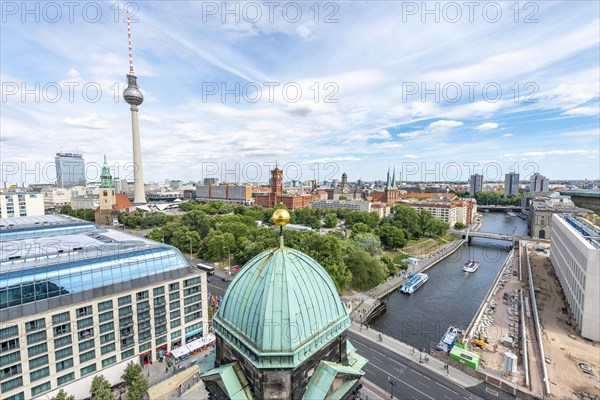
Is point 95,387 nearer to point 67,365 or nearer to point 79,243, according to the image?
point 67,365

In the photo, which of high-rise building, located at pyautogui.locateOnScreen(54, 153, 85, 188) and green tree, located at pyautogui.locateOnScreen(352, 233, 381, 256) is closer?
green tree, located at pyautogui.locateOnScreen(352, 233, 381, 256)

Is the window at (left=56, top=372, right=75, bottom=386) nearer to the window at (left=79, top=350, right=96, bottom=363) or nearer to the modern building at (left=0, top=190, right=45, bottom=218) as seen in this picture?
the window at (left=79, top=350, right=96, bottom=363)

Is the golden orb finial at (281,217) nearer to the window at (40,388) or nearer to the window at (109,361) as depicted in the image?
the window at (109,361)

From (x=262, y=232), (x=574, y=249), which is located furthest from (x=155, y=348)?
(x=574, y=249)

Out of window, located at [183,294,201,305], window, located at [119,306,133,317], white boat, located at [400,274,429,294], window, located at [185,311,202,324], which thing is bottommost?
white boat, located at [400,274,429,294]

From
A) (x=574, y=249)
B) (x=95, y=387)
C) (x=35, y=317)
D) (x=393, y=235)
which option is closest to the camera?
(x=35, y=317)

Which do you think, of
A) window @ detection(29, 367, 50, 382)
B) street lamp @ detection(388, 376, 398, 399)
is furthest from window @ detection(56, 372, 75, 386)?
street lamp @ detection(388, 376, 398, 399)
